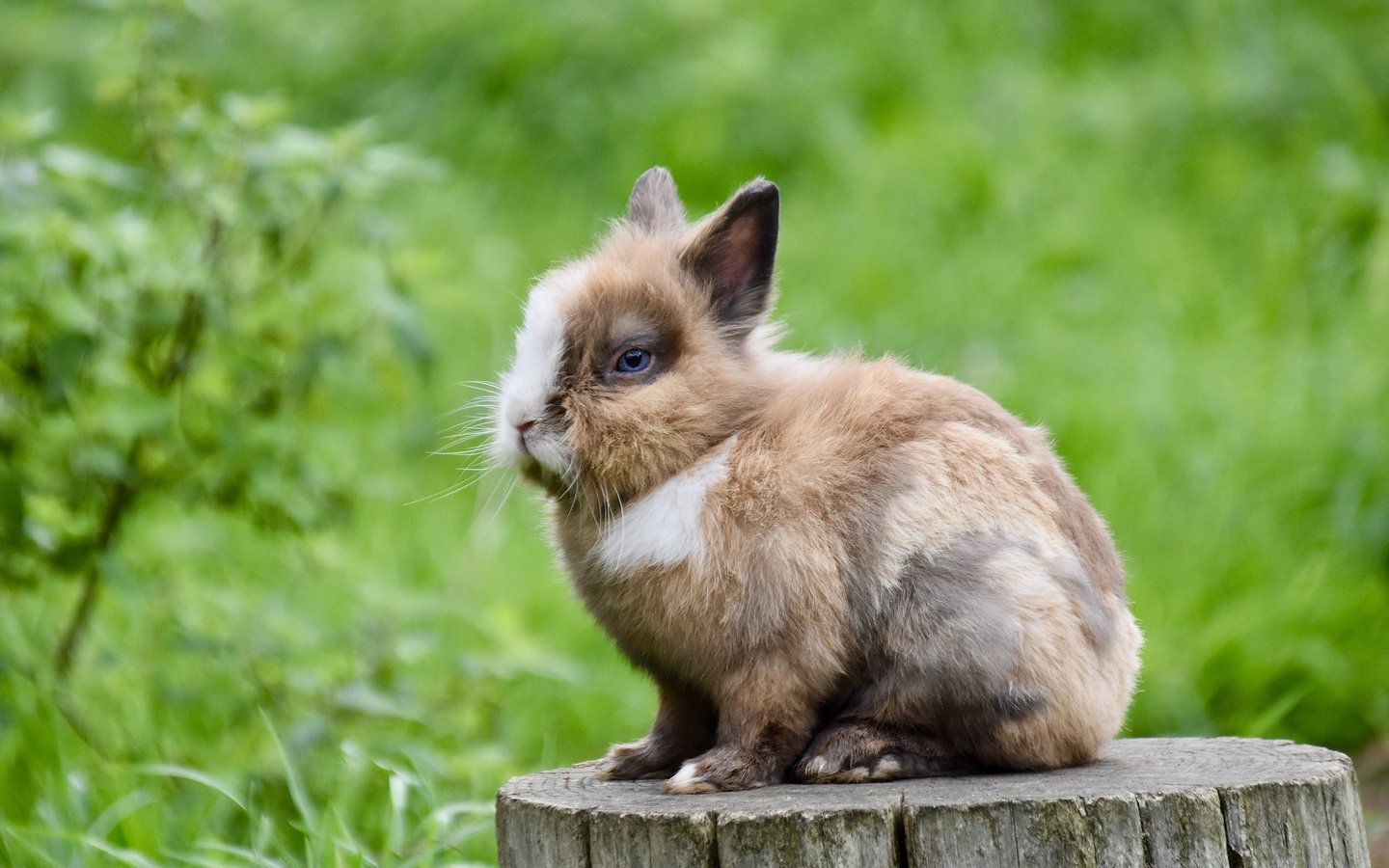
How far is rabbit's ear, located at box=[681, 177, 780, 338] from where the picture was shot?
9.39ft

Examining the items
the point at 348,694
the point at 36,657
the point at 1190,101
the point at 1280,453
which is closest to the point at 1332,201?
the point at 1190,101

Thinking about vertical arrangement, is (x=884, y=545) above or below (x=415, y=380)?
below

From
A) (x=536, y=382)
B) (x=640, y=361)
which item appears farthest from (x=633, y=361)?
(x=536, y=382)

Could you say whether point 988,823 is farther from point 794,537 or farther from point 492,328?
point 492,328

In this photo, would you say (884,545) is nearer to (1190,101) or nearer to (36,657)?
(36,657)

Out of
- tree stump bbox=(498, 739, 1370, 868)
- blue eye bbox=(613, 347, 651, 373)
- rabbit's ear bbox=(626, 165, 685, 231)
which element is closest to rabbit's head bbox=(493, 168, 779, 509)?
blue eye bbox=(613, 347, 651, 373)

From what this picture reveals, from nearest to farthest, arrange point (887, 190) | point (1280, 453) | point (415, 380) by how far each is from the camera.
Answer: point (1280, 453) < point (415, 380) < point (887, 190)

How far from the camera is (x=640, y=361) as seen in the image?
2867 millimetres

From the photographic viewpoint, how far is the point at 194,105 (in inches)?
167

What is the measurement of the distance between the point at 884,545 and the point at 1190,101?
21.9 ft

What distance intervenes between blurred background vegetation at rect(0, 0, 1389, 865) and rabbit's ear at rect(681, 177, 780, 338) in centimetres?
102

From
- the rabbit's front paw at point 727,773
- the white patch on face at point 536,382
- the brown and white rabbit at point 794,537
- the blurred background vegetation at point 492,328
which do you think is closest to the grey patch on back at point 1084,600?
the brown and white rabbit at point 794,537

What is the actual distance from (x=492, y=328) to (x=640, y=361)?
505 cm

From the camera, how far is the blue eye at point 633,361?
9.37 ft
